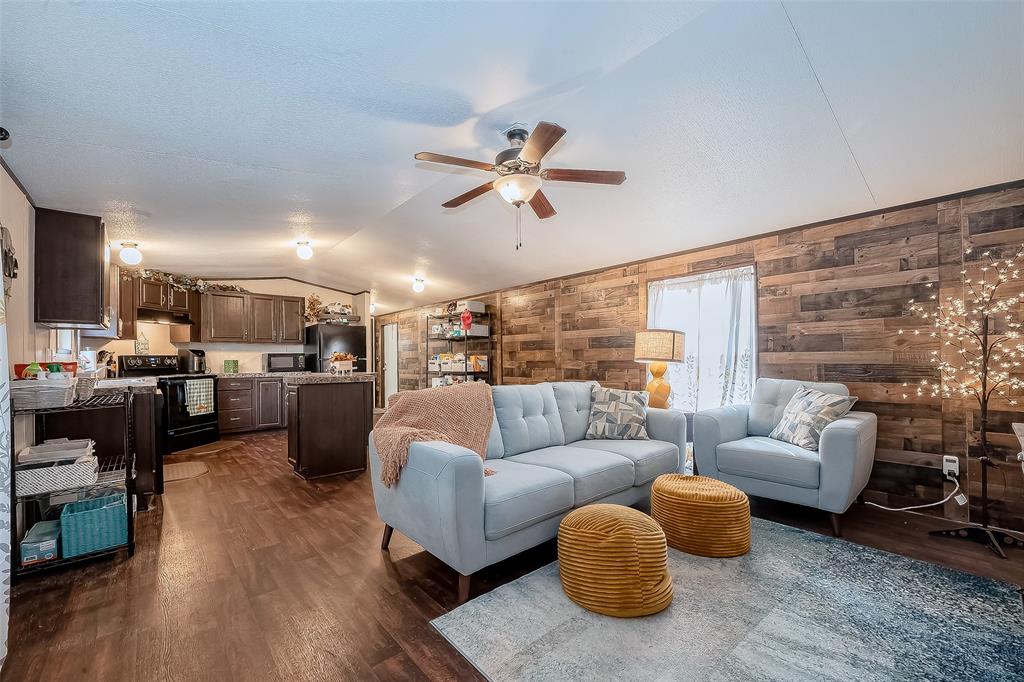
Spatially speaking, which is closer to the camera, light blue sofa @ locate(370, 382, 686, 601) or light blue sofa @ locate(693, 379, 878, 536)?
light blue sofa @ locate(370, 382, 686, 601)

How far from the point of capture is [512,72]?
6.86ft

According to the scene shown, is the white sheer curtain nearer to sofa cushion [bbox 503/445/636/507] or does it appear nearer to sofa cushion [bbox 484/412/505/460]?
sofa cushion [bbox 503/445/636/507]

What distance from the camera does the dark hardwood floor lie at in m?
1.62

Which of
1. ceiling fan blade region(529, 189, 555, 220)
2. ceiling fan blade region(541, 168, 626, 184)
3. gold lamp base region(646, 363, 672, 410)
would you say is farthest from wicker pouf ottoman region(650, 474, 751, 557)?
ceiling fan blade region(529, 189, 555, 220)

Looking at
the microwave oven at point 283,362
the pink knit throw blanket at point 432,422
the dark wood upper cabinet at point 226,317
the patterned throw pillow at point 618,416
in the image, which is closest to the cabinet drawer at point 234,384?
the microwave oven at point 283,362

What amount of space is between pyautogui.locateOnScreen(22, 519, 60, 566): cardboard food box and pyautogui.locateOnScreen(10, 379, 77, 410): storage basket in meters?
0.70

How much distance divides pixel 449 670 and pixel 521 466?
1.11 m

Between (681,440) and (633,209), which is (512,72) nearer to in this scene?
(633,209)

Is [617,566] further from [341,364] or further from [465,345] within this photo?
[465,345]

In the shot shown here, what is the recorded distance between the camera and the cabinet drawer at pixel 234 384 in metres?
6.25

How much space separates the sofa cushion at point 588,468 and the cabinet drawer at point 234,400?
212 inches

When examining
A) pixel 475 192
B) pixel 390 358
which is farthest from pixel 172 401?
pixel 475 192

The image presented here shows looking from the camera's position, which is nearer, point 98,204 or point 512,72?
point 512,72

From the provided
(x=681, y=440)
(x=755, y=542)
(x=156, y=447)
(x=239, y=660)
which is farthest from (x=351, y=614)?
(x=156, y=447)
